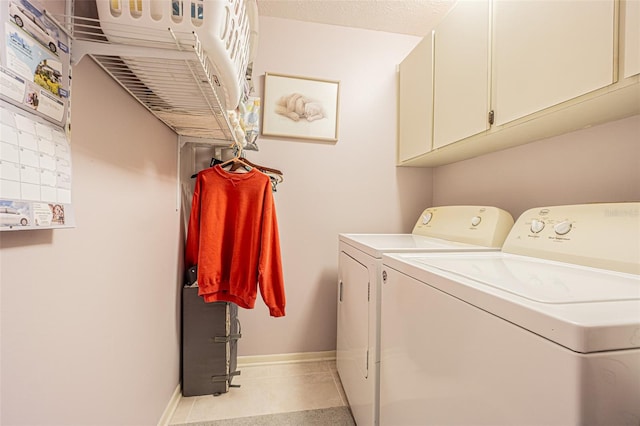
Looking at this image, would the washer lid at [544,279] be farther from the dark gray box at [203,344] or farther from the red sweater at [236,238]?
the dark gray box at [203,344]

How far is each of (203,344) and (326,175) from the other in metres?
1.45

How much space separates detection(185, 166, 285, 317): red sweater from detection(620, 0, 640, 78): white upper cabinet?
5.09 ft

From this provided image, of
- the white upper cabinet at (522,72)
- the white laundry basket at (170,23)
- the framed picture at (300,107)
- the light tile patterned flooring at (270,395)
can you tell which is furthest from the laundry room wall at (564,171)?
the light tile patterned flooring at (270,395)

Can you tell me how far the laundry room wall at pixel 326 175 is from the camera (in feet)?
6.70

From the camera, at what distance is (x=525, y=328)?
48cm

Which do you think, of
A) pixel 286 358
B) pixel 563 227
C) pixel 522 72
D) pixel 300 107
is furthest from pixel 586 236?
pixel 286 358

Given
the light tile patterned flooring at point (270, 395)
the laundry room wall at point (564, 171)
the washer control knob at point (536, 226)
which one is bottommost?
the light tile patterned flooring at point (270, 395)

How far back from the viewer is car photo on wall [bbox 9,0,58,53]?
524 millimetres

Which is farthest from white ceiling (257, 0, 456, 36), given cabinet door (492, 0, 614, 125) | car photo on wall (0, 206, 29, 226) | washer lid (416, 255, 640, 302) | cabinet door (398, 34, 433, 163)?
car photo on wall (0, 206, 29, 226)

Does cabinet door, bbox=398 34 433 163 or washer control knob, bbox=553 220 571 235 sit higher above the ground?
cabinet door, bbox=398 34 433 163

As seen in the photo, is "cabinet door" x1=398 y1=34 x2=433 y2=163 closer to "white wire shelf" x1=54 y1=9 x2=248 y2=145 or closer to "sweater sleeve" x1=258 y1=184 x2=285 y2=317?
"sweater sleeve" x1=258 y1=184 x2=285 y2=317

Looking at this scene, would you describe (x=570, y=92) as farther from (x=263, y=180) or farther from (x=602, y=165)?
(x=263, y=180)

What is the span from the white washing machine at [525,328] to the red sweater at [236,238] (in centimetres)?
81

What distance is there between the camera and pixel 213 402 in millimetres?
1624
